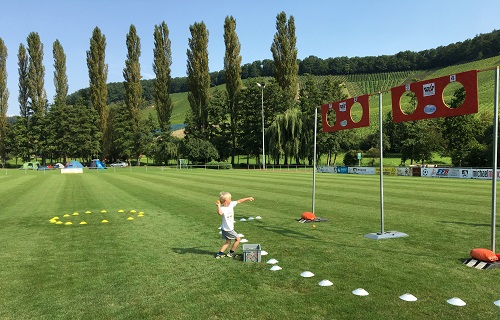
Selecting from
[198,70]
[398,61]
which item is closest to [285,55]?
[198,70]

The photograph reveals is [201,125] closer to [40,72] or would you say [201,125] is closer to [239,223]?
[40,72]

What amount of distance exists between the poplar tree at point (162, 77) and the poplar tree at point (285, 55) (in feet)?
77.1

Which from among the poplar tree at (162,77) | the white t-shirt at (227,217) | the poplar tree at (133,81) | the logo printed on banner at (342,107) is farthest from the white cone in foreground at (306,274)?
the poplar tree at (133,81)

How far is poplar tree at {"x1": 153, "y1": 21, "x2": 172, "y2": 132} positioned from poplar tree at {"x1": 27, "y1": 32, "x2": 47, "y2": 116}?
27.6m

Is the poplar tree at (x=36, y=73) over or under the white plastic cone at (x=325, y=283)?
over

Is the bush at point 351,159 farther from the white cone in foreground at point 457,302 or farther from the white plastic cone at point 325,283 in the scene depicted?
the white cone in foreground at point 457,302

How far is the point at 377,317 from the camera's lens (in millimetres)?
4793

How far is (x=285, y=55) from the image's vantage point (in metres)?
73.8

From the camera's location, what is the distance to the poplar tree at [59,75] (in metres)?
86.8

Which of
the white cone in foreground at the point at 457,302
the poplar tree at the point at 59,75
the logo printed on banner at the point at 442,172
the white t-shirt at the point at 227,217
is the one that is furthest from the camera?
the poplar tree at the point at 59,75

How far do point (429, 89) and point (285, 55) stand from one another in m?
68.6

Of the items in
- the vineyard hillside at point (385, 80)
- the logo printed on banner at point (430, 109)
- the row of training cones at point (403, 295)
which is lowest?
Answer: the row of training cones at point (403, 295)

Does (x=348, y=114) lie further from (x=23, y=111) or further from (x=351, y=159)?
(x=23, y=111)

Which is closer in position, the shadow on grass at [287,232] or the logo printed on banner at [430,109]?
the logo printed on banner at [430,109]
